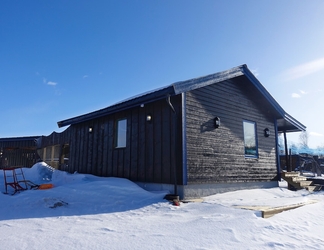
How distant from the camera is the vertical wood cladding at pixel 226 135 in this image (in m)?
6.90

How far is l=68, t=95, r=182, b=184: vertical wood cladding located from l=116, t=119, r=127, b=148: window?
0.52 feet

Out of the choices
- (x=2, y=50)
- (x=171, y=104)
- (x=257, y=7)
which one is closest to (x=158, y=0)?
(x=257, y=7)

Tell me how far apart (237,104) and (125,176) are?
15.3 feet

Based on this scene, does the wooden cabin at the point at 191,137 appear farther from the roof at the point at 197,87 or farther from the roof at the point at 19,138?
the roof at the point at 19,138

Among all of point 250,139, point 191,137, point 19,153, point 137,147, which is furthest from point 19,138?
point 250,139

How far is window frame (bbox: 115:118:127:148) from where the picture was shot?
8.27 metres

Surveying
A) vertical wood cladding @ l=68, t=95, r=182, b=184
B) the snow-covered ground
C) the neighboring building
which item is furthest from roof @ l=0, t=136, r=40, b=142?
the snow-covered ground

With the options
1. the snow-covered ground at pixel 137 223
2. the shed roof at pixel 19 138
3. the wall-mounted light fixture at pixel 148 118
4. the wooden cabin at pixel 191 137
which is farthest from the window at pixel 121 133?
the shed roof at pixel 19 138

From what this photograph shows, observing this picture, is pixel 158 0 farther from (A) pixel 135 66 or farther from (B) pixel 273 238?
(B) pixel 273 238

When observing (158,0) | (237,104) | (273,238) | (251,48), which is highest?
(158,0)

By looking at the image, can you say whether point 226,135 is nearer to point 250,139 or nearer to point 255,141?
point 250,139

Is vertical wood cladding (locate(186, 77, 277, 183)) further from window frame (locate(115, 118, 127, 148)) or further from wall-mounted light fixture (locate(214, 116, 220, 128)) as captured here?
window frame (locate(115, 118, 127, 148))

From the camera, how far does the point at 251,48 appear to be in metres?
8.61

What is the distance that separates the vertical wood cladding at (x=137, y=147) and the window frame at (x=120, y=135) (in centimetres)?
12
